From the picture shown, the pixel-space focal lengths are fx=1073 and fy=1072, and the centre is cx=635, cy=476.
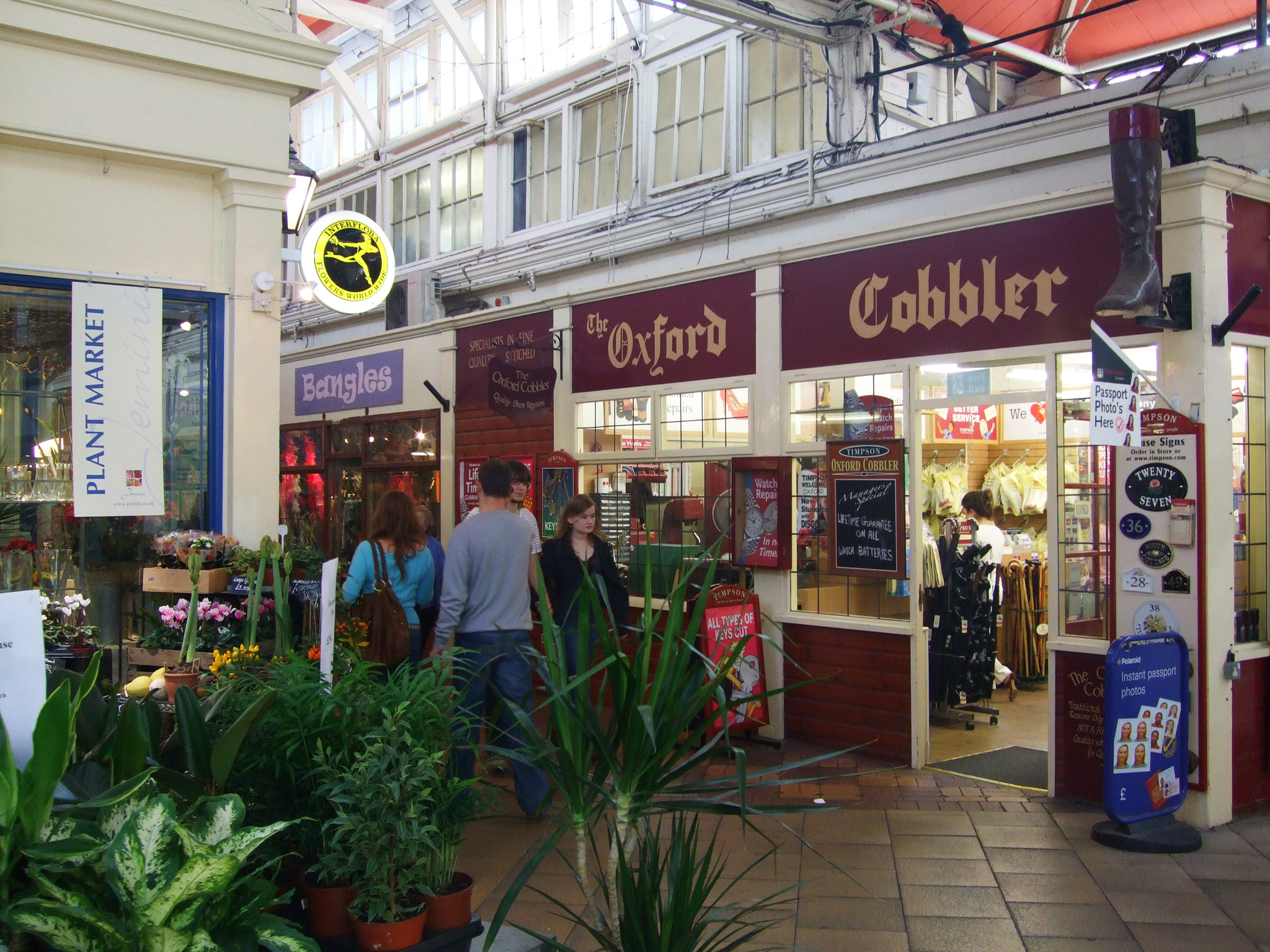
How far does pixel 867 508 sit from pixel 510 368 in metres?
3.61

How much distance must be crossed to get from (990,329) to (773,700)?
2837mm

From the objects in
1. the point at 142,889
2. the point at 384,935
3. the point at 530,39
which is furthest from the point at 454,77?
the point at 142,889

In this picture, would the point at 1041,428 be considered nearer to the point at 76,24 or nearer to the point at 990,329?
the point at 990,329

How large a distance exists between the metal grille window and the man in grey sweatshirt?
10.1 metres

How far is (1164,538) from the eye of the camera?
545 centimetres

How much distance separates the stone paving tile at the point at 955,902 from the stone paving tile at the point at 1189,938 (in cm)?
51

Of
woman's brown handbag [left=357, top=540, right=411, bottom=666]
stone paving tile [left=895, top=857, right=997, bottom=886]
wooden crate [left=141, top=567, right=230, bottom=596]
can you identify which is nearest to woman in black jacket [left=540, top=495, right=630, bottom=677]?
woman's brown handbag [left=357, top=540, right=411, bottom=666]

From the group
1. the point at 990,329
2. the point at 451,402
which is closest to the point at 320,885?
the point at 990,329

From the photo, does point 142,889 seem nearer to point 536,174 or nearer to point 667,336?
point 667,336

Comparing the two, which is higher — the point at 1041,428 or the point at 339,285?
the point at 339,285

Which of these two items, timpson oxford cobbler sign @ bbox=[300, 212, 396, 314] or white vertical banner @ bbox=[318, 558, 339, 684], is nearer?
white vertical banner @ bbox=[318, 558, 339, 684]

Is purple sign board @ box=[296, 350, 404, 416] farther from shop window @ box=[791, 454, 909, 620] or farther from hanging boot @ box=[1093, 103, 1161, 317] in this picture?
hanging boot @ box=[1093, 103, 1161, 317]

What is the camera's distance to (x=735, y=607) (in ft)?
23.6

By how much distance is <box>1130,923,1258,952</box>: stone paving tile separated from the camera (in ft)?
13.1
